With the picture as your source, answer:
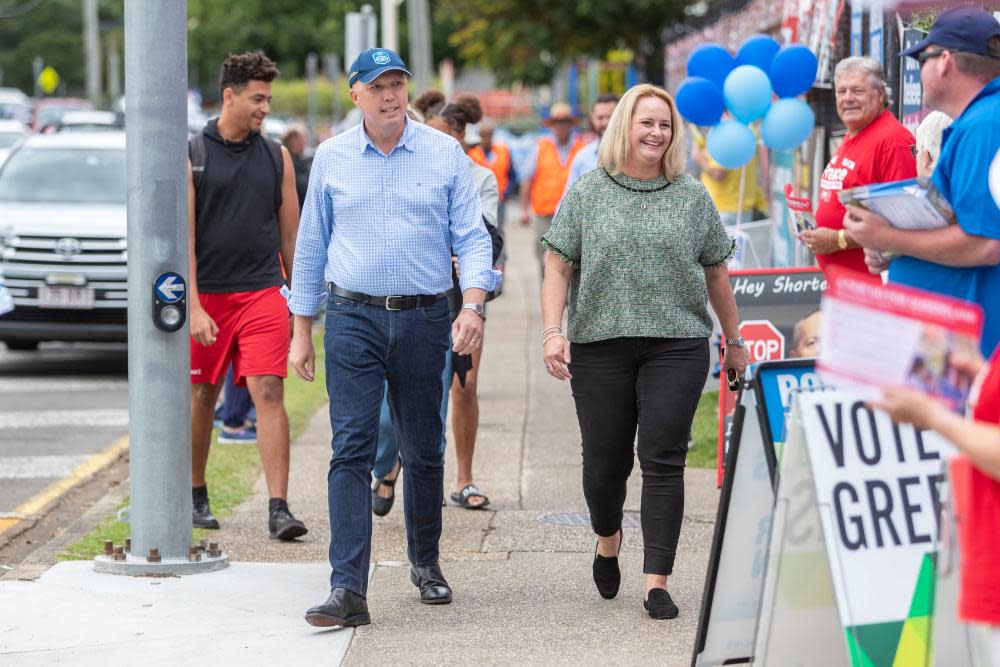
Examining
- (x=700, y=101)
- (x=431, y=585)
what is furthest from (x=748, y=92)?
(x=431, y=585)

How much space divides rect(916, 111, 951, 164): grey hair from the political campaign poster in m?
2.91

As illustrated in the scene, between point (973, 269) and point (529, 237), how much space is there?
2544 cm

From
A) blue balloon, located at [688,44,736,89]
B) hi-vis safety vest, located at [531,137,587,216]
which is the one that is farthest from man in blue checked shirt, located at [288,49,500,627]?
hi-vis safety vest, located at [531,137,587,216]

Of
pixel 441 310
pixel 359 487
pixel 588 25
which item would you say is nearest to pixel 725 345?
pixel 441 310

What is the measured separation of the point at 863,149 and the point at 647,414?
2.10 meters

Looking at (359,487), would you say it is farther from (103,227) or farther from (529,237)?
(529,237)

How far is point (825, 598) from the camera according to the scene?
416 cm

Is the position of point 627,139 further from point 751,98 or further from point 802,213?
point 751,98

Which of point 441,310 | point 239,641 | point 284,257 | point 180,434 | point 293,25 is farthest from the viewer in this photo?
point 293,25

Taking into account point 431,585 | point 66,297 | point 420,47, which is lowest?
point 431,585

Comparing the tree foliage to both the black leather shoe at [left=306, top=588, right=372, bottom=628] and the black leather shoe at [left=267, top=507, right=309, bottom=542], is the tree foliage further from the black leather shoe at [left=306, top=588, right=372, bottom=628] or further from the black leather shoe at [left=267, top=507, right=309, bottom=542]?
the black leather shoe at [left=306, top=588, right=372, bottom=628]

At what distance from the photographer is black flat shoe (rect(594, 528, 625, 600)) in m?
5.80

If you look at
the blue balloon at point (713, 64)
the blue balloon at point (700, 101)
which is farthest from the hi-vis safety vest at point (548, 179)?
the blue balloon at point (700, 101)

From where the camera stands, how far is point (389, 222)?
5496 mm
